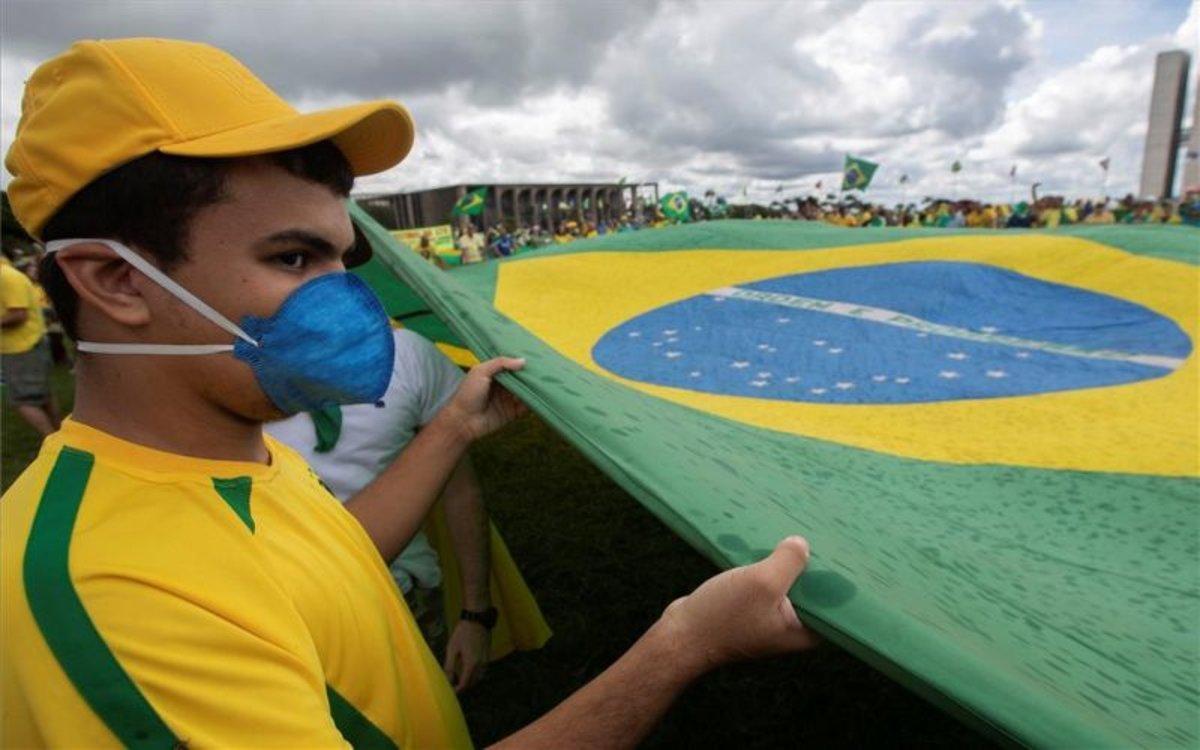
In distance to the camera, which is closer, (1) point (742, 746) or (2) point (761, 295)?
(1) point (742, 746)

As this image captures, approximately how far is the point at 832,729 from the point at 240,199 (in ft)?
8.85

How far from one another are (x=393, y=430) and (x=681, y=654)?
1287 mm

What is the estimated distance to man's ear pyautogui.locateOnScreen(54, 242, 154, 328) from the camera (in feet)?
2.68

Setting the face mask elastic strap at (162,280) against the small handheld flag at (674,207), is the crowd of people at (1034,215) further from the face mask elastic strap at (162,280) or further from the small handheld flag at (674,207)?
the face mask elastic strap at (162,280)

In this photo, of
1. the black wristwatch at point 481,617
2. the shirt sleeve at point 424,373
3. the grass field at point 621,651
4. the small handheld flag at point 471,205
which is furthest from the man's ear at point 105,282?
the small handheld flag at point 471,205

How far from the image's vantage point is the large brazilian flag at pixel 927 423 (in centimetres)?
88

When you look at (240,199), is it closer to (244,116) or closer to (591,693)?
(244,116)

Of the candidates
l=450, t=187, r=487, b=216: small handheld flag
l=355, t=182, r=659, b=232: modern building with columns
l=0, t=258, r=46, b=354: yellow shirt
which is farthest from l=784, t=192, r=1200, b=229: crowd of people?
l=355, t=182, r=659, b=232: modern building with columns

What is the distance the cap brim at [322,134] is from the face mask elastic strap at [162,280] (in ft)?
0.46

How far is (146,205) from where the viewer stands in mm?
820

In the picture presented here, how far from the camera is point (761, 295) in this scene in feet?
10.9

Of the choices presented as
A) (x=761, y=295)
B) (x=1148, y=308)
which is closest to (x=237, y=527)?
(x=761, y=295)

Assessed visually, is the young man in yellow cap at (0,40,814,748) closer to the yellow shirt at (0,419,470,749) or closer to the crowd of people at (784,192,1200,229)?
the yellow shirt at (0,419,470,749)

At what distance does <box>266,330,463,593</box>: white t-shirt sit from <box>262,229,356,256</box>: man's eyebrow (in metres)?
0.89
